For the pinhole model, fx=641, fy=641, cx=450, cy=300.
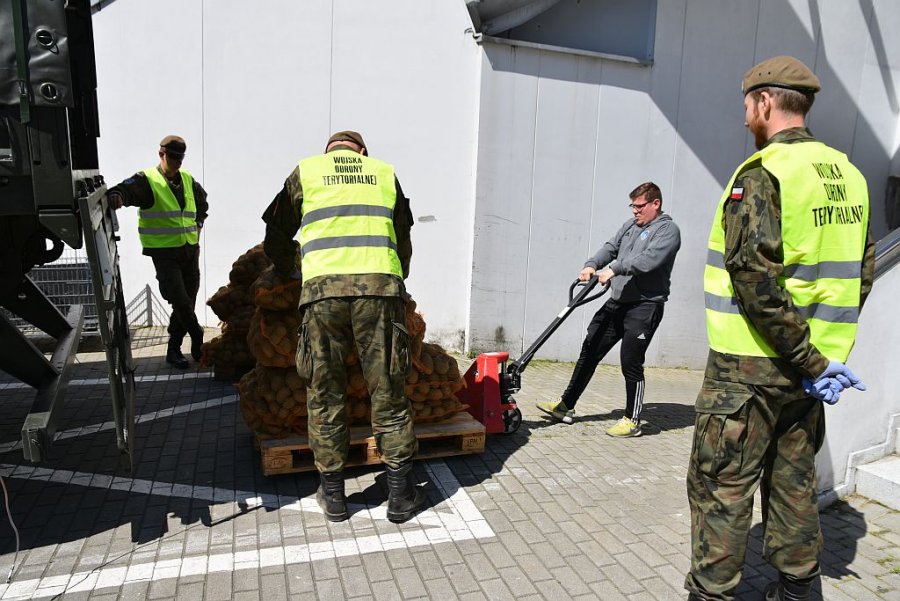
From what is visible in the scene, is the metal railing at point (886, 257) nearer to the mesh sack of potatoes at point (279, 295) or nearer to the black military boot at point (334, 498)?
the black military boot at point (334, 498)

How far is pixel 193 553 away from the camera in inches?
133

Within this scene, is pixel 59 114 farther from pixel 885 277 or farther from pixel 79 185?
pixel 885 277

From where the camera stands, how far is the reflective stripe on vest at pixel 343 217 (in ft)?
11.9

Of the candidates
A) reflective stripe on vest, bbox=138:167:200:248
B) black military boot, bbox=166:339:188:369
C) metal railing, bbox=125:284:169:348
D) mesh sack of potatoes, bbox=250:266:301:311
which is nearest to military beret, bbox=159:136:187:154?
reflective stripe on vest, bbox=138:167:200:248

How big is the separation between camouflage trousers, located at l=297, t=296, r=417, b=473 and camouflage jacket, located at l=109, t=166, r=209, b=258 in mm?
3056

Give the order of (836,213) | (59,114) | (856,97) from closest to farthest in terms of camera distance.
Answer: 1. (836,213)
2. (59,114)
3. (856,97)

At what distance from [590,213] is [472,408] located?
3914mm

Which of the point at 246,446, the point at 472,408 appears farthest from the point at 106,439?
the point at 472,408

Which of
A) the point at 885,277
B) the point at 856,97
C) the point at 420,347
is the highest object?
the point at 856,97

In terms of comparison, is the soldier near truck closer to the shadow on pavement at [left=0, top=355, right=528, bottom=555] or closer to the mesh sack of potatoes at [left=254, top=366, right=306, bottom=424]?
the shadow on pavement at [left=0, top=355, right=528, bottom=555]

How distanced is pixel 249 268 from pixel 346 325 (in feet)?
8.79

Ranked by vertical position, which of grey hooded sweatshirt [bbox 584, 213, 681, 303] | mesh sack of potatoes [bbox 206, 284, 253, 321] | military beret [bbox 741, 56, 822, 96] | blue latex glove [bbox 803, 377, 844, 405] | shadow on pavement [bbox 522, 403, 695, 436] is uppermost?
military beret [bbox 741, 56, 822, 96]

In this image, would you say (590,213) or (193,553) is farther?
(590,213)

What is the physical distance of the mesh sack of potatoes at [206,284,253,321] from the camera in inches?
239
